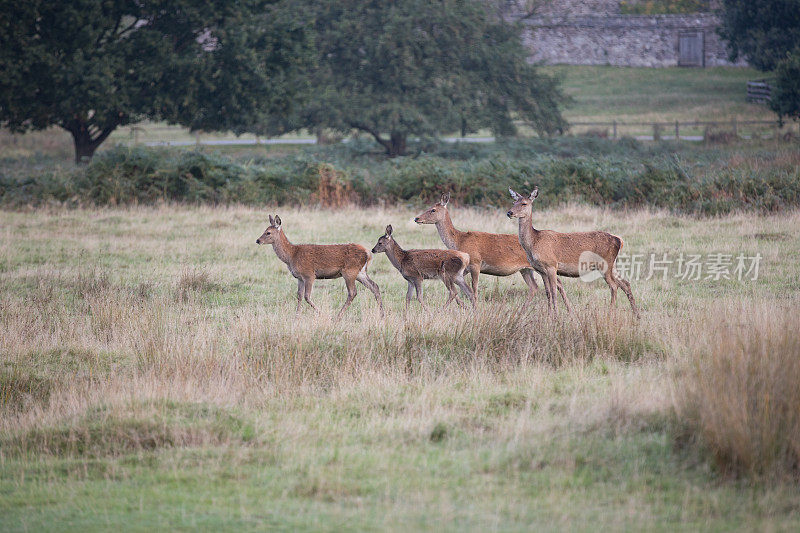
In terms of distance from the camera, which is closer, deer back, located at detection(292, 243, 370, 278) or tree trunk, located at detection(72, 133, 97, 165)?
deer back, located at detection(292, 243, 370, 278)

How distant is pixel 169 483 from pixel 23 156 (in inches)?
1433

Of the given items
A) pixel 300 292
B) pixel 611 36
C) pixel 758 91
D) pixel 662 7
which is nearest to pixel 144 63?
pixel 300 292

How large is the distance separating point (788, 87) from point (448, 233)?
29674 mm

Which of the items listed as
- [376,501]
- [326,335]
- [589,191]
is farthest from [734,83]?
[376,501]

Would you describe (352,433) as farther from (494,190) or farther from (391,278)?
(494,190)

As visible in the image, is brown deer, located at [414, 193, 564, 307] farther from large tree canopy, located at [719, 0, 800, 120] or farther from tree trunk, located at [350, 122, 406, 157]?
large tree canopy, located at [719, 0, 800, 120]

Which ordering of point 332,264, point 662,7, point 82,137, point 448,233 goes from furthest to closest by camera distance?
point 662,7 → point 82,137 → point 448,233 → point 332,264

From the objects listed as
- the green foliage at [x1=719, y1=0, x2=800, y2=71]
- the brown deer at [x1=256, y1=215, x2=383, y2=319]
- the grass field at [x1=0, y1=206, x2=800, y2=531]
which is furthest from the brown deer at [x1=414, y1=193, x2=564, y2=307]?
the green foliage at [x1=719, y1=0, x2=800, y2=71]

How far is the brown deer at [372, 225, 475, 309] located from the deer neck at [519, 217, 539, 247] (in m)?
0.75

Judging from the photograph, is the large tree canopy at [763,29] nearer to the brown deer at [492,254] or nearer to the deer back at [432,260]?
the brown deer at [492,254]

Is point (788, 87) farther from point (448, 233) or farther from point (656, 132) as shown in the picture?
point (448, 233)

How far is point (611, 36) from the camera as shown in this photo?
65.6 meters

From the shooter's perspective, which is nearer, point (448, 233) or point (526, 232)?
point (526, 232)

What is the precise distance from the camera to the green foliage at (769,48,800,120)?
126ft
